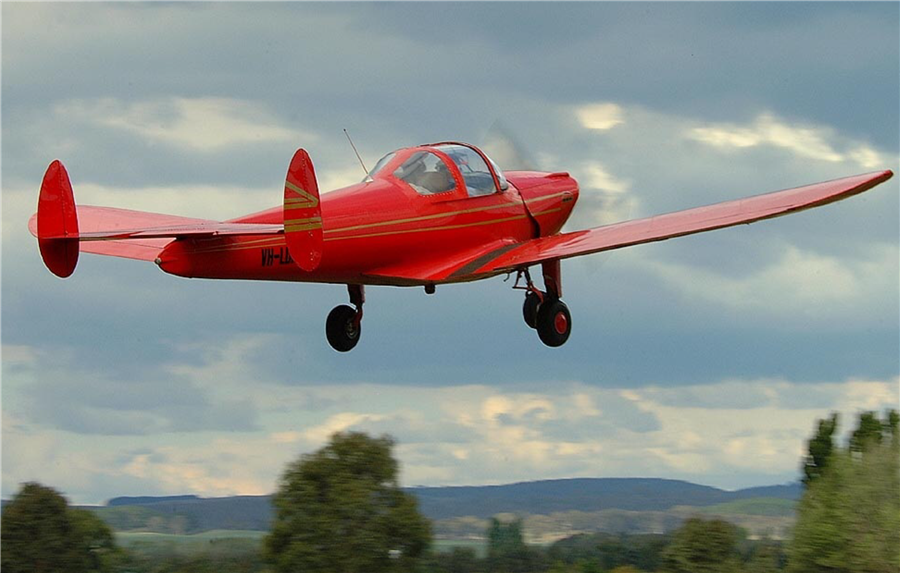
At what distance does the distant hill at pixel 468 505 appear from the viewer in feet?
147

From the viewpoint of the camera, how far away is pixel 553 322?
22578 mm

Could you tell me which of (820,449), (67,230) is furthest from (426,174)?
(820,449)

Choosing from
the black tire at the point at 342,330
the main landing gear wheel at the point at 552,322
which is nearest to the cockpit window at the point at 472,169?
the main landing gear wheel at the point at 552,322

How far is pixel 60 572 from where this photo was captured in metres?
45.4

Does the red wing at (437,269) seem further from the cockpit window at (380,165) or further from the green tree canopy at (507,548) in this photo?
the green tree canopy at (507,548)

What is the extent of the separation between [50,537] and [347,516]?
40.6ft

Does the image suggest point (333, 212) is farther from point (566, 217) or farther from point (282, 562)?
point (282, 562)

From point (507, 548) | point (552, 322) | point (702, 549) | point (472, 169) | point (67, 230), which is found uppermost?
point (472, 169)

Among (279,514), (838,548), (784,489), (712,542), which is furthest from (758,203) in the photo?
(784,489)

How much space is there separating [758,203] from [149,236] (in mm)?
8606

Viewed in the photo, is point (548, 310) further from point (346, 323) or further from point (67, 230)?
point (67, 230)

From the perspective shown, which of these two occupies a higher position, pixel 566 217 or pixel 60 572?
pixel 566 217

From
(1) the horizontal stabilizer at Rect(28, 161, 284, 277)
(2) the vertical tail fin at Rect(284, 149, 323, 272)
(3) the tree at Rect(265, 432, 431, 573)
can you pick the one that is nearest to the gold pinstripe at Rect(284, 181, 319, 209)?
(2) the vertical tail fin at Rect(284, 149, 323, 272)

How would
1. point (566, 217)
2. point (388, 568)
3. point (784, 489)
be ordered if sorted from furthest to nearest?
point (784, 489) → point (388, 568) → point (566, 217)
